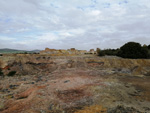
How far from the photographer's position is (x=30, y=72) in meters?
17.4

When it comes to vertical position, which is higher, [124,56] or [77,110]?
[124,56]

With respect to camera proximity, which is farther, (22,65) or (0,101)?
(22,65)

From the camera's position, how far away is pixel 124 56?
1013 inches

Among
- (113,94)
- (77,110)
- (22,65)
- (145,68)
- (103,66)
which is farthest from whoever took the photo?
(103,66)

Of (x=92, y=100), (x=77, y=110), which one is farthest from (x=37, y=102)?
(x=92, y=100)

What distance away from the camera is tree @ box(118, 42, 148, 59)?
24328 mm

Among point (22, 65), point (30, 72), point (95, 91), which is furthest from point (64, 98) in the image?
point (22, 65)

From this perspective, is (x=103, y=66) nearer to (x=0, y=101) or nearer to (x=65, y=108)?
(x=65, y=108)

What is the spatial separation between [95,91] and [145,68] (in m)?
13.3

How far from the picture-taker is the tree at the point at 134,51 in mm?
24328

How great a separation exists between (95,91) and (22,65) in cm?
1476

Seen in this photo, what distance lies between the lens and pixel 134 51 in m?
24.7

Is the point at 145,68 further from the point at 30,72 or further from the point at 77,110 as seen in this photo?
the point at 30,72

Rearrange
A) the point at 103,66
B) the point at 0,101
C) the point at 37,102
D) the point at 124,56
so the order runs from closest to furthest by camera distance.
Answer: the point at 37,102 → the point at 0,101 → the point at 103,66 → the point at 124,56
